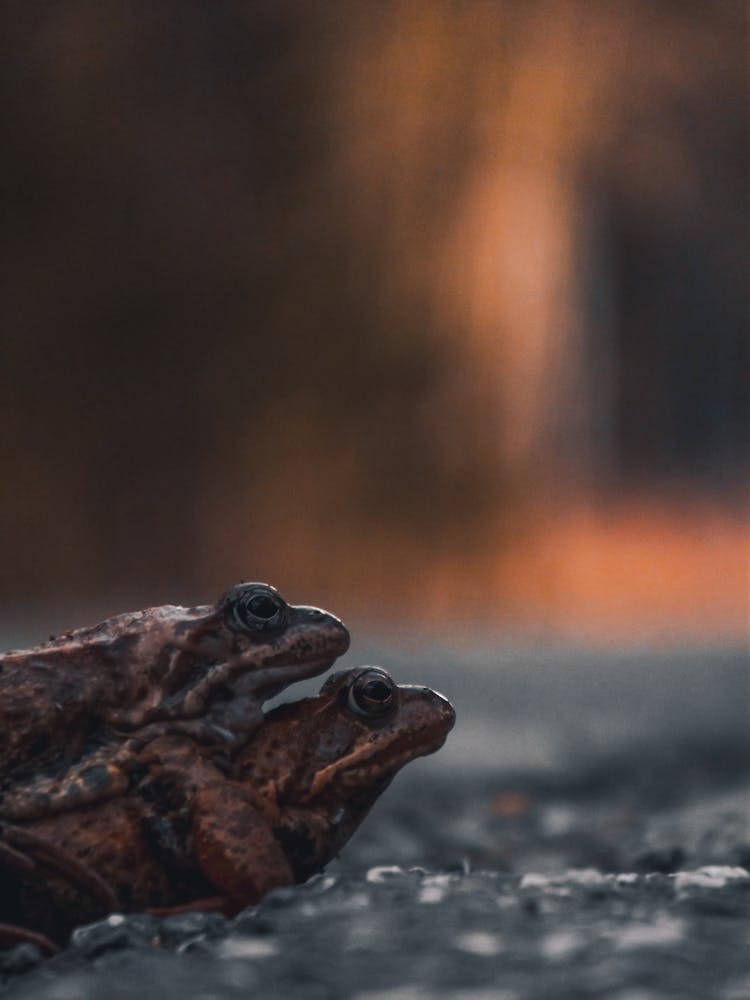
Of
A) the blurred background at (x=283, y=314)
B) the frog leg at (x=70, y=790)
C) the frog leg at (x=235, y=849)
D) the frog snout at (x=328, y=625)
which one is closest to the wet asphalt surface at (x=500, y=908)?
the frog leg at (x=235, y=849)

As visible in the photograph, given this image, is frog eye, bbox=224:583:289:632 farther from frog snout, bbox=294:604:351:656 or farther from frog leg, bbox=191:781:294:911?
frog leg, bbox=191:781:294:911

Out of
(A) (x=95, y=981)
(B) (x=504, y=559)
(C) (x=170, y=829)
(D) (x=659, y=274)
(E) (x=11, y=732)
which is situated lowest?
(A) (x=95, y=981)

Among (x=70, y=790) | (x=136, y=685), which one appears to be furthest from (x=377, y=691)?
(x=70, y=790)

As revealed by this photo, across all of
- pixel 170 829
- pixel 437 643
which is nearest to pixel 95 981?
pixel 170 829

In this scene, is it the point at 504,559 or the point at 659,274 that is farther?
the point at 659,274

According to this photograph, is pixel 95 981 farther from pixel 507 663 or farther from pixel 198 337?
pixel 198 337

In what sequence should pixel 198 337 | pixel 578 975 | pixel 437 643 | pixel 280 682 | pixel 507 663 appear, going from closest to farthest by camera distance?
pixel 578 975
pixel 280 682
pixel 507 663
pixel 437 643
pixel 198 337

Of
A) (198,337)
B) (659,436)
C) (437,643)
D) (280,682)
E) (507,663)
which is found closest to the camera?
(280,682)

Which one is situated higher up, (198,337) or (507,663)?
(198,337)

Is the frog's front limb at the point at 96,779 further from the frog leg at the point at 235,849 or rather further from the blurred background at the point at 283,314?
the blurred background at the point at 283,314
